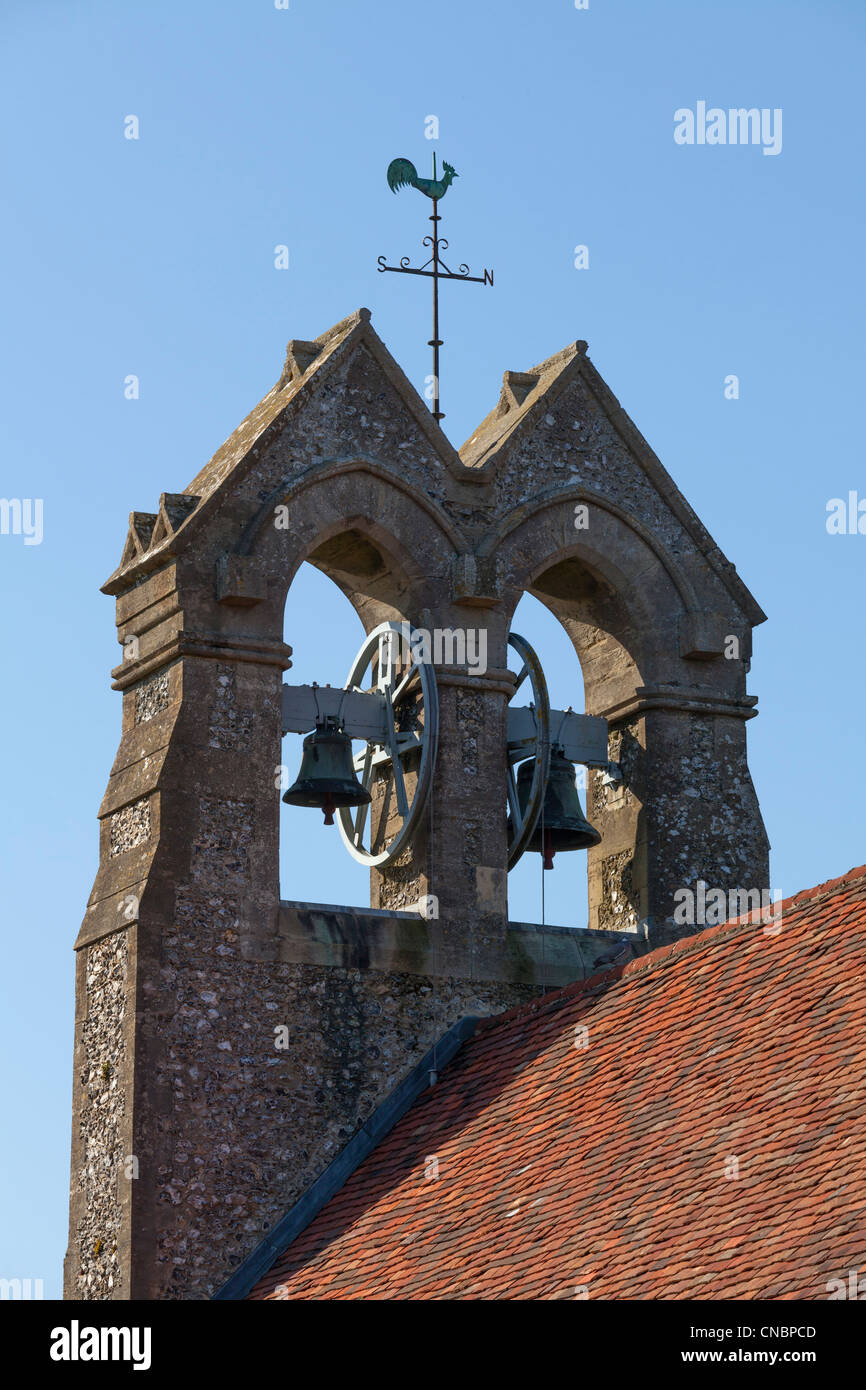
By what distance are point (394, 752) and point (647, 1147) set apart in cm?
492

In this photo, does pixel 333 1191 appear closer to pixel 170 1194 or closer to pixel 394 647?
pixel 170 1194

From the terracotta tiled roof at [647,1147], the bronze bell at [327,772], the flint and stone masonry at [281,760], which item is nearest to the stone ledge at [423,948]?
the flint and stone masonry at [281,760]

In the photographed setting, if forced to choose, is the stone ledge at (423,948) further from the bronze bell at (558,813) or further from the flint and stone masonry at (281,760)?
the bronze bell at (558,813)

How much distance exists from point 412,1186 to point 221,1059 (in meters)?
1.56

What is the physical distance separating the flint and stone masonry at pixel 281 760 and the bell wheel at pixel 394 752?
0.13 meters

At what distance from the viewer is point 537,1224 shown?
560 inches

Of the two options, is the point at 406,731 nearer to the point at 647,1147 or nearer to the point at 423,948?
the point at 423,948

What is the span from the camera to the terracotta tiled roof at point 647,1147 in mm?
12531

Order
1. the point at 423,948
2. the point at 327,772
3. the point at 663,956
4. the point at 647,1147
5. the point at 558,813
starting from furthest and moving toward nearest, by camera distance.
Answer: the point at 558,813
the point at 327,772
the point at 423,948
the point at 663,956
the point at 647,1147

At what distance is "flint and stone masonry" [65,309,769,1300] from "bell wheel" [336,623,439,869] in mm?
133

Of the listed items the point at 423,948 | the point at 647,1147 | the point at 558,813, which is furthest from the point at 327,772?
the point at 647,1147

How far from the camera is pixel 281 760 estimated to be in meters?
17.8

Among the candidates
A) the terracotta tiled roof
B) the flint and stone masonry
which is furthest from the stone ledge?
the terracotta tiled roof
